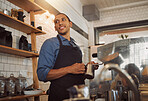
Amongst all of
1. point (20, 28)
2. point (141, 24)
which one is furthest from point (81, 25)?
point (20, 28)

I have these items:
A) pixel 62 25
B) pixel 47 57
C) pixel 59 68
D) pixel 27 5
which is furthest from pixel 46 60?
pixel 27 5

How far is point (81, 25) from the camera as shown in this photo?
5328 millimetres

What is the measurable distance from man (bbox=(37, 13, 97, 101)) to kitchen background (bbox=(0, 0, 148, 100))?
84 cm

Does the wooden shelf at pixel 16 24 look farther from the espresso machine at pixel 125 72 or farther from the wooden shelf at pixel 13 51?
the espresso machine at pixel 125 72

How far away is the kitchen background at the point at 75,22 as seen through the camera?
8.69 feet

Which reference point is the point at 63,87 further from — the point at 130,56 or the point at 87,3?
the point at 87,3

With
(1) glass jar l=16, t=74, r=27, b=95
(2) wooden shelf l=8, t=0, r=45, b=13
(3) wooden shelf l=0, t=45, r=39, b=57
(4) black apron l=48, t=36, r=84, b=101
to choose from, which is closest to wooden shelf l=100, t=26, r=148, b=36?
(2) wooden shelf l=8, t=0, r=45, b=13

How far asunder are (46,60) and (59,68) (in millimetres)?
166

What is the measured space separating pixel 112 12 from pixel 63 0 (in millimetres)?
2307

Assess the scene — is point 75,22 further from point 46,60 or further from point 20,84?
point 46,60

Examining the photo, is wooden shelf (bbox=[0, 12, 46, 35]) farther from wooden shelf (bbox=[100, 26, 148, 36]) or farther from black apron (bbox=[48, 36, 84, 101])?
wooden shelf (bbox=[100, 26, 148, 36])

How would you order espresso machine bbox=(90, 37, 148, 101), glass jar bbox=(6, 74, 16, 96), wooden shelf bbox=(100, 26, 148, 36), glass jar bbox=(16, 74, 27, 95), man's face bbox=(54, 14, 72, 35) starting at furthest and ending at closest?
wooden shelf bbox=(100, 26, 148, 36) → glass jar bbox=(16, 74, 27, 95) → glass jar bbox=(6, 74, 16, 96) → man's face bbox=(54, 14, 72, 35) → espresso machine bbox=(90, 37, 148, 101)

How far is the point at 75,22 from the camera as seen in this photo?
481 cm

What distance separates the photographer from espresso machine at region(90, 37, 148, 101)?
1.40 meters
